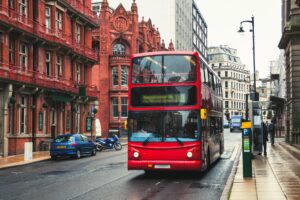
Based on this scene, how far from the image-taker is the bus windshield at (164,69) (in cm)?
1617

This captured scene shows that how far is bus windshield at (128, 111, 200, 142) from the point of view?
16.0m

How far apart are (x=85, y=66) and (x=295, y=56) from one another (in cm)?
1988

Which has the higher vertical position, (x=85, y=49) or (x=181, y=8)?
(x=181, y=8)

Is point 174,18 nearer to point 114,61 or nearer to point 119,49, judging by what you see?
point 119,49

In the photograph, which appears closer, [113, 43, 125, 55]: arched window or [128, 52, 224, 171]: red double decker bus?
[128, 52, 224, 171]: red double decker bus

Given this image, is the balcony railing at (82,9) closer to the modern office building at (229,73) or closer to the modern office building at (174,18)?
the modern office building at (174,18)

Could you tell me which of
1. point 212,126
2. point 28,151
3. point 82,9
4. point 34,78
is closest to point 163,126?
point 212,126

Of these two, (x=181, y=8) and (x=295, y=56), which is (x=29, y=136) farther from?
(x=181, y=8)

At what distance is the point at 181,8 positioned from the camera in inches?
3836

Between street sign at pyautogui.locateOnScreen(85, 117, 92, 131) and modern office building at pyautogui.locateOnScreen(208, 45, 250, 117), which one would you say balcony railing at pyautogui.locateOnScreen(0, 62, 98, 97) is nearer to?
street sign at pyautogui.locateOnScreen(85, 117, 92, 131)

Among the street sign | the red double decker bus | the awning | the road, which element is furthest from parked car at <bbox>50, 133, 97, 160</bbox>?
the street sign

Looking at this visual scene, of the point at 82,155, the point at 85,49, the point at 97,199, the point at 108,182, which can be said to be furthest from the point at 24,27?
the point at 97,199

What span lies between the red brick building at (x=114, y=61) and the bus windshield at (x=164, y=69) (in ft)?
151

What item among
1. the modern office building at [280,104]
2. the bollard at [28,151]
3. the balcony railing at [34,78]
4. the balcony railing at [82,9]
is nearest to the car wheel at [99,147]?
the balcony railing at [34,78]
